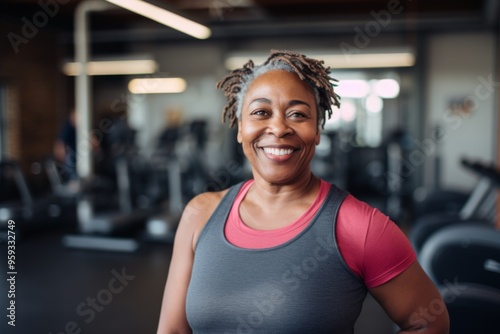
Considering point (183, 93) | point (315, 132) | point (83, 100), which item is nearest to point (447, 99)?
point (183, 93)

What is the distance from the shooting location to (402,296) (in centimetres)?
100

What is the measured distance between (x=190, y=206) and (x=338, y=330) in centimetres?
40

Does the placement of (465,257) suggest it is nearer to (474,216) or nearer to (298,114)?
(298,114)

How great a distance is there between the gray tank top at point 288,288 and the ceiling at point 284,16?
666cm

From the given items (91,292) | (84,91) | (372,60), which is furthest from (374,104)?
(91,292)

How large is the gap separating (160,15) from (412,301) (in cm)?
416

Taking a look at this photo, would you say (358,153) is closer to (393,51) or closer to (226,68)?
(393,51)

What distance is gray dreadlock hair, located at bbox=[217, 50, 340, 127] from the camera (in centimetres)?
108

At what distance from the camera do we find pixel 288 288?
99 centimetres

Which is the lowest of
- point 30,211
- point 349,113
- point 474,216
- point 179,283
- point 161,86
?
point 30,211

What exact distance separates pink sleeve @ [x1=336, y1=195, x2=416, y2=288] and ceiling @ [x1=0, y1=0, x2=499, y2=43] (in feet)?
22.0

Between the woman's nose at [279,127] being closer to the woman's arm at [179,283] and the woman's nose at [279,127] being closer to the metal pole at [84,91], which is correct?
the woman's arm at [179,283]

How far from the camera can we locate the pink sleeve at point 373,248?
3.22 ft

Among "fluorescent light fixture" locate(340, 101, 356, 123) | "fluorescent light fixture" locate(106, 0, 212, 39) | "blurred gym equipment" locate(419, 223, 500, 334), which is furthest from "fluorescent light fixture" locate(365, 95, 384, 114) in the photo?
"blurred gym equipment" locate(419, 223, 500, 334)
